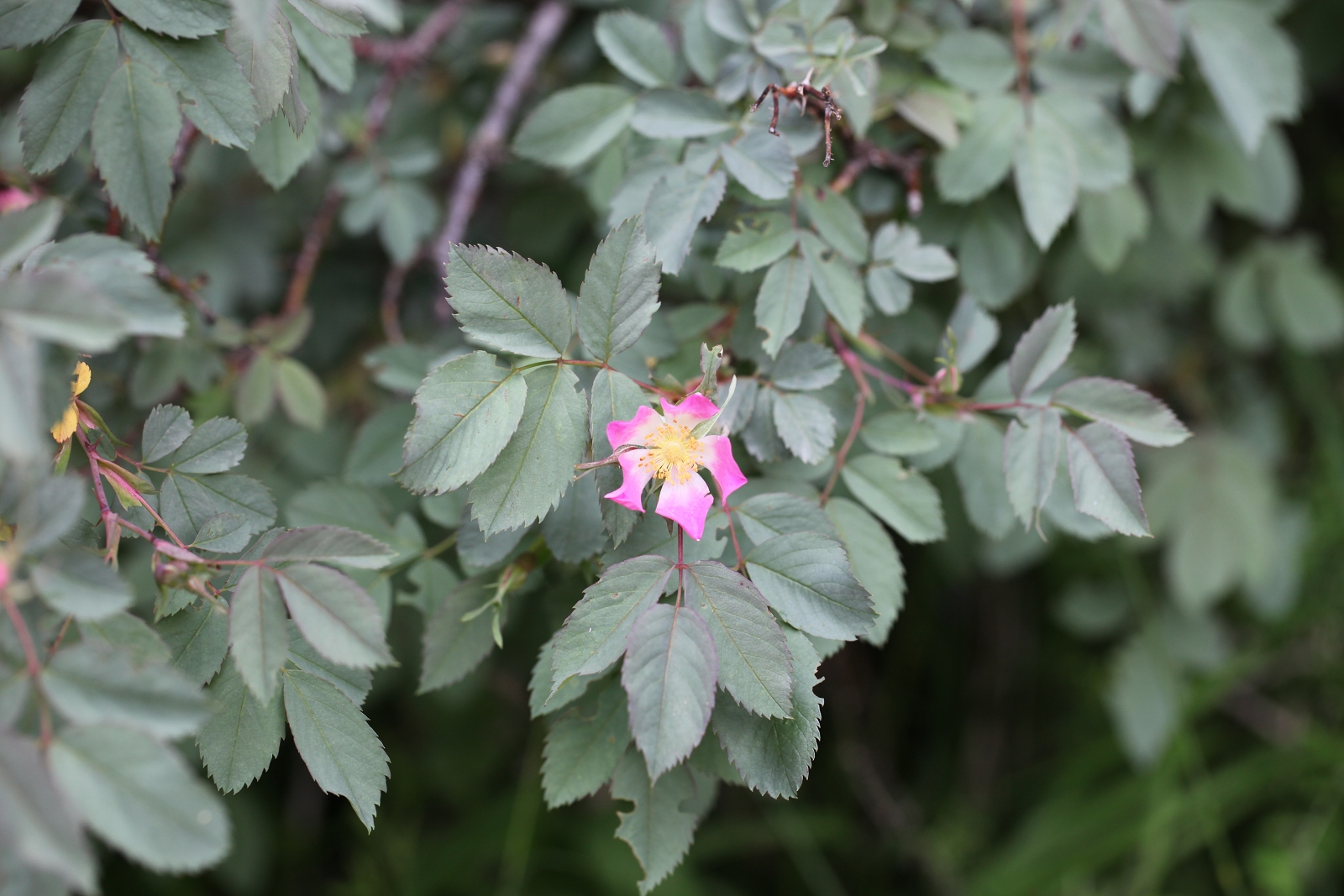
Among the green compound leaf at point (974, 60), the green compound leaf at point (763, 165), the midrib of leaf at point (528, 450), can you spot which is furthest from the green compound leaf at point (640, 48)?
the midrib of leaf at point (528, 450)

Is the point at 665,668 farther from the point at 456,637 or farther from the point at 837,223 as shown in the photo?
the point at 837,223

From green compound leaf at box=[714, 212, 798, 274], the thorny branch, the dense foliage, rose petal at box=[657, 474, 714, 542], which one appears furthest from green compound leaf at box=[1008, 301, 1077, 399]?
the thorny branch

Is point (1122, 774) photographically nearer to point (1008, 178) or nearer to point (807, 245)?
point (1008, 178)

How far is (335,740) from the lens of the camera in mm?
717

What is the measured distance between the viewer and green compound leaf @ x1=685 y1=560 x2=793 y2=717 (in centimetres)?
68

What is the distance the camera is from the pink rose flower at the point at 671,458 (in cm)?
71

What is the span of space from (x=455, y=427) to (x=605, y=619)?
0.60 feet

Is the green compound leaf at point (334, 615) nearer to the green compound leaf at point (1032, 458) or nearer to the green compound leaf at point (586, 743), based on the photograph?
the green compound leaf at point (586, 743)

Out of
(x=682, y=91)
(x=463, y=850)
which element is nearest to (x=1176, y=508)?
(x=682, y=91)

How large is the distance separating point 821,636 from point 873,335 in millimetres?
455

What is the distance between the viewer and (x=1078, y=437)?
825 mm

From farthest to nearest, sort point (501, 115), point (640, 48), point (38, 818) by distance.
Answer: point (501, 115)
point (640, 48)
point (38, 818)

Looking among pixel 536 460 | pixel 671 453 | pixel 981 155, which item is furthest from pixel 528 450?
pixel 981 155

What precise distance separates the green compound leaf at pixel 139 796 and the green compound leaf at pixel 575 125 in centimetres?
72
